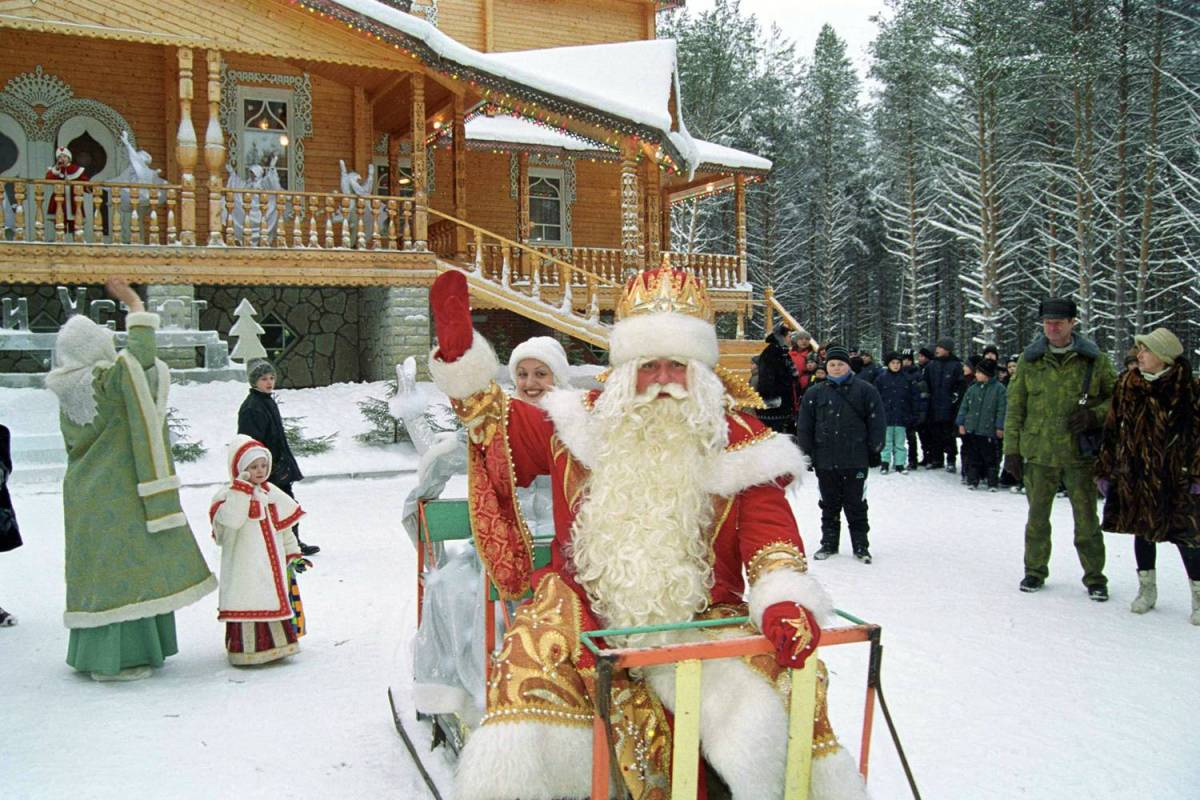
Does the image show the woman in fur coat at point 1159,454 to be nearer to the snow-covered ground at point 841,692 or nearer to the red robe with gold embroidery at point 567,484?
the snow-covered ground at point 841,692

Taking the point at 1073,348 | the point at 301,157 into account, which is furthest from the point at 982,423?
the point at 301,157

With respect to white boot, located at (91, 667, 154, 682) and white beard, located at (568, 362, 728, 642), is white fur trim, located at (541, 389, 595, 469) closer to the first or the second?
white beard, located at (568, 362, 728, 642)

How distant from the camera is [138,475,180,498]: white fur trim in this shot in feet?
16.5

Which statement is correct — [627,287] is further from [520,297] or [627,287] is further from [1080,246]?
[1080,246]

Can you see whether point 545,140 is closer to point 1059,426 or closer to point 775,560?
point 1059,426

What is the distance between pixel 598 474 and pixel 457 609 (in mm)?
962

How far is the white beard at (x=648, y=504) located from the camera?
3055 mm

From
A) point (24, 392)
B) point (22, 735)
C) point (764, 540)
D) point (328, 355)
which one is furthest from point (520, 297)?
point (764, 540)

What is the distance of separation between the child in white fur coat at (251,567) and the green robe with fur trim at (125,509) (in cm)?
19

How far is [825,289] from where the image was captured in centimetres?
4141

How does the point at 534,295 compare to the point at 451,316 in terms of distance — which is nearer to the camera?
the point at 451,316

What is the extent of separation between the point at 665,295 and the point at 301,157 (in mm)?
16243

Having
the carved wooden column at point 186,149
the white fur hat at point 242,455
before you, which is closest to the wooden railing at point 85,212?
the carved wooden column at point 186,149

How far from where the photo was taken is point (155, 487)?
5055 mm
